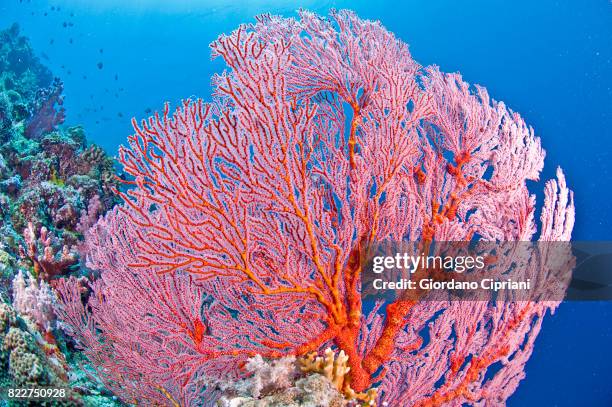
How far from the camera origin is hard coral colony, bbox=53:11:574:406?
8.46ft

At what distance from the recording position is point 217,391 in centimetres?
304

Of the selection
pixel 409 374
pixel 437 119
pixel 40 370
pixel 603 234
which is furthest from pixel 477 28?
pixel 40 370

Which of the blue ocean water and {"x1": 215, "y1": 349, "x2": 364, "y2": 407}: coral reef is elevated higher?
the blue ocean water

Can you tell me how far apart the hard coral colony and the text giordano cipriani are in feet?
0.62

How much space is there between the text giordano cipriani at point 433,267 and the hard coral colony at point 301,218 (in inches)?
7.4

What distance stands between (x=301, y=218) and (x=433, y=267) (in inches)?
55.8

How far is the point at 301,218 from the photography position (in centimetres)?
278

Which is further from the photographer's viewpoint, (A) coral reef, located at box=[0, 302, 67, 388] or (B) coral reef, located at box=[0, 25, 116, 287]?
(B) coral reef, located at box=[0, 25, 116, 287]

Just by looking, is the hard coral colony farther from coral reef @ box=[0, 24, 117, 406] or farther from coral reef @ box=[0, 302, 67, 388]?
coral reef @ box=[0, 302, 67, 388]

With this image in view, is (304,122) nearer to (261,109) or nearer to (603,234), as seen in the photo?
(261,109)

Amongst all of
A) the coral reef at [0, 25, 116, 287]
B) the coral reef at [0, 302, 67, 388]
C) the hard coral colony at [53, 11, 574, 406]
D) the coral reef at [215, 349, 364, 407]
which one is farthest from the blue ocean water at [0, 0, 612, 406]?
the coral reef at [0, 302, 67, 388]

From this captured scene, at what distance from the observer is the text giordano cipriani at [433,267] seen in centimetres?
336

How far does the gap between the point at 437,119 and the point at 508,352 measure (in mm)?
2455

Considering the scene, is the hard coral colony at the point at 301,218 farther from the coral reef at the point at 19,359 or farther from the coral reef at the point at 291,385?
the coral reef at the point at 19,359
